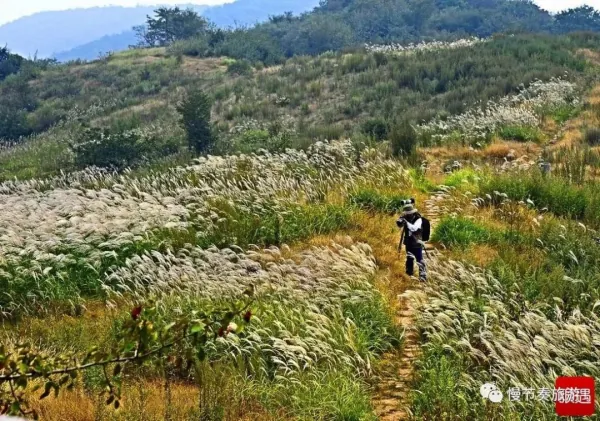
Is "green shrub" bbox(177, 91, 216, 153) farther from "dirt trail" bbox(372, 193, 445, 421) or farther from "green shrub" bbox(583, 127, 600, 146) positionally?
"dirt trail" bbox(372, 193, 445, 421)

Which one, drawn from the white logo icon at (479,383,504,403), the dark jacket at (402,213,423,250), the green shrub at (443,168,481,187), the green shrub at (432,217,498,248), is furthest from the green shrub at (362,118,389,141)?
the white logo icon at (479,383,504,403)

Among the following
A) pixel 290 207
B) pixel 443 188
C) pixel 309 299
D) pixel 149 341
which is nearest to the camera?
pixel 149 341

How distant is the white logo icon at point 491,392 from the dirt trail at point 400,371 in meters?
0.62

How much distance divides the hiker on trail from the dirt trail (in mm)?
219

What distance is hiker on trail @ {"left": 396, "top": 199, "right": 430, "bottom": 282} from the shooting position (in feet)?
22.9

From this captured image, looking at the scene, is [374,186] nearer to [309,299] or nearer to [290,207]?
[290,207]

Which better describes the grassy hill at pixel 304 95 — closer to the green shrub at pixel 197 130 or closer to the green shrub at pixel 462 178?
the green shrub at pixel 197 130

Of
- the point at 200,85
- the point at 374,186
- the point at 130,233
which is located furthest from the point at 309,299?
the point at 200,85

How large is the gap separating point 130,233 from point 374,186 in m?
5.05

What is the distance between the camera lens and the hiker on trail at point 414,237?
6977mm

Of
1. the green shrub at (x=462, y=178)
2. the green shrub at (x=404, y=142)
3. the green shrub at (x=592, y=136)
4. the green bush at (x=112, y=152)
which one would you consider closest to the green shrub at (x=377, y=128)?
the green shrub at (x=404, y=142)

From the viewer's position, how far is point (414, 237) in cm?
700

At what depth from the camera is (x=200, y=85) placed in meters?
36.6

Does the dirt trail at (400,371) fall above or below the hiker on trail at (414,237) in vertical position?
below
